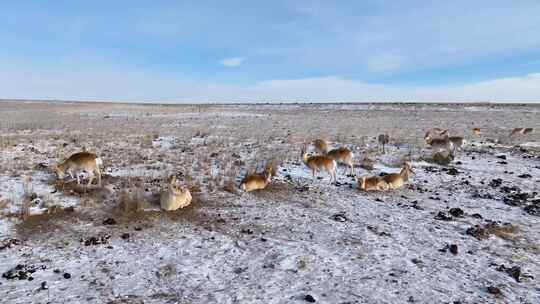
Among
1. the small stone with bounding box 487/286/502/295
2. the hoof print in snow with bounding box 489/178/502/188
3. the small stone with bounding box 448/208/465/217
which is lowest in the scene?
the small stone with bounding box 487/286/502/295

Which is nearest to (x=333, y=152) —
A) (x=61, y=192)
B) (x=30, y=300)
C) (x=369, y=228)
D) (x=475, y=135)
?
(x=369, y=228)

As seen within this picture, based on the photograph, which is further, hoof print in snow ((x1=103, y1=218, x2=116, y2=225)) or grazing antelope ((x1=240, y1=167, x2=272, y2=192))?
grazing antelope ((x1=240, y1=167, x2=272, y2=192))

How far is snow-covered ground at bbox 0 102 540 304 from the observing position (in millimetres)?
6707

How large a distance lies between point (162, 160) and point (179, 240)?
348 inches

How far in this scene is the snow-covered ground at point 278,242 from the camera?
22.0ft

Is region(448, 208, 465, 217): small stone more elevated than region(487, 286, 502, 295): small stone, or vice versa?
region(448, 208, 465, 217): small stone

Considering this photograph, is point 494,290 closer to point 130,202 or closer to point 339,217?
point 339,217

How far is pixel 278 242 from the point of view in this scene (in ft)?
28.7

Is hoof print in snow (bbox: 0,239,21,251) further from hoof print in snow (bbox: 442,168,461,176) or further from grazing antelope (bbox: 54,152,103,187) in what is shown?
hoof print in snow (bbox: 442,168,461,176)

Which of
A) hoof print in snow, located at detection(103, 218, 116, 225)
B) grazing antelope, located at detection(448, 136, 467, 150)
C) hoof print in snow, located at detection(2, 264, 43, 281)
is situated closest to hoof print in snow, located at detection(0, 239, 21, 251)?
hoof print in snow, located at detection(2, 264, 43, 281)

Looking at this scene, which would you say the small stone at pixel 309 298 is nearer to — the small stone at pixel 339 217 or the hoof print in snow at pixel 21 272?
the small stone at pixel 339 217

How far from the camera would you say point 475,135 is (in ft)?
94.1

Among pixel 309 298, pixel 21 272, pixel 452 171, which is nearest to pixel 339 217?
pixel 309 298

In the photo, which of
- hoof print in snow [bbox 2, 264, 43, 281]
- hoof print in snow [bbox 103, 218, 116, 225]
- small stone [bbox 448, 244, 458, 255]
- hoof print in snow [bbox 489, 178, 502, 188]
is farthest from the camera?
hoof print in snow [bbox 489, 178, 502, 188]
